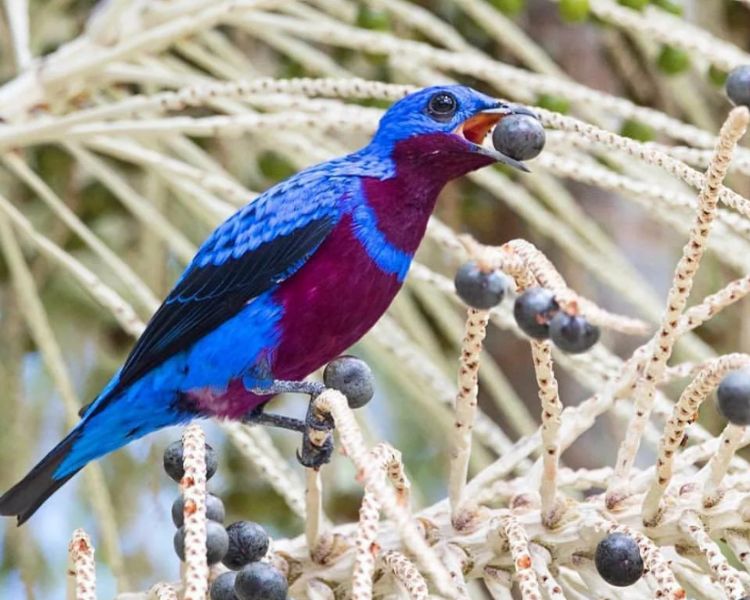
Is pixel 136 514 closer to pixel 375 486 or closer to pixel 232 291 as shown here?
pixel 232 291

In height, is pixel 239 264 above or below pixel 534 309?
above

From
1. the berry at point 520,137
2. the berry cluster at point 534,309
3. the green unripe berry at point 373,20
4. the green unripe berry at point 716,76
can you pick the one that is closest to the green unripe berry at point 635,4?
the green unripe berry at point 716,76

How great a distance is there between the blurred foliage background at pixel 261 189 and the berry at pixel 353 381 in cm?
54

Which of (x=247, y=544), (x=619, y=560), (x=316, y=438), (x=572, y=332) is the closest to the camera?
(x=572, y=332)

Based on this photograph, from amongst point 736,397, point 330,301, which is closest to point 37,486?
point 330,301

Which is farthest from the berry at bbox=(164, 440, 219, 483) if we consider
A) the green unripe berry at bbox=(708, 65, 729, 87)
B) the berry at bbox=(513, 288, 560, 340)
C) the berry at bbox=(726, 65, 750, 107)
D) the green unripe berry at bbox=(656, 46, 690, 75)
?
the green unripe berry at bbox=(656, 46, 690, 75)

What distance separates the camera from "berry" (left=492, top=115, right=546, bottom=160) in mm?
1203

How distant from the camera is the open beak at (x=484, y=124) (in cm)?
133

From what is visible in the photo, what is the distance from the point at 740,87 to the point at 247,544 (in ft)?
1.70

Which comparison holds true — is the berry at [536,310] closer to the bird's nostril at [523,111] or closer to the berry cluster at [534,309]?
the berry cluster at [534,309]

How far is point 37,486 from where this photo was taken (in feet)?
4.76

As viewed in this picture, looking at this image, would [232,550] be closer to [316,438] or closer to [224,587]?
[224,587]

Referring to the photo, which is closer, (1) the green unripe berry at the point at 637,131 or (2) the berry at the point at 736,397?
(2) the berry at the point at 736,397

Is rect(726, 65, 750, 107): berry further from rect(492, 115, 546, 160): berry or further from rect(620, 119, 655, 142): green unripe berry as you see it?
rect(620, 119, 655, 142): green unripe berry
